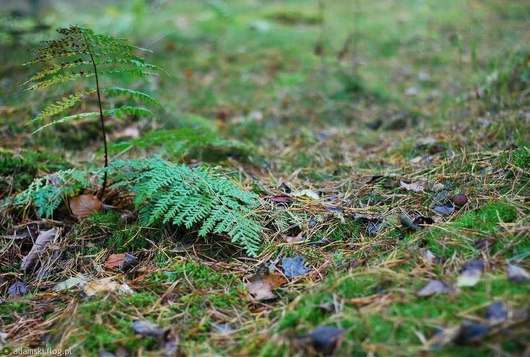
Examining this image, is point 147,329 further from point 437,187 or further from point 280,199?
point 437,187

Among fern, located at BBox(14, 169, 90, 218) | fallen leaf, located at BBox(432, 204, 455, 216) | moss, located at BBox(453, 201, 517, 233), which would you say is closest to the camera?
moss, located at BBox(453, 201, 517, 233)

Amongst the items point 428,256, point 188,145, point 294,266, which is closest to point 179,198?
point 294,266

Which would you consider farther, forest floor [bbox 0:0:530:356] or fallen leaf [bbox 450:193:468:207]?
fallen leaf [bbox 450:193:468:207]

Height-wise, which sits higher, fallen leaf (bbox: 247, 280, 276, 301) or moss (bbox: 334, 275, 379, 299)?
moss (bbox: 334, 275, 379, 299)

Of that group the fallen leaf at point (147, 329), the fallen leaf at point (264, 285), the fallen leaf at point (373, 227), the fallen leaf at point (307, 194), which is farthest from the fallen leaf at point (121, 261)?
the fallen leaf at point (373, 227)

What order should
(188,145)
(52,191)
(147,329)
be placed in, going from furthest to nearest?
(188,145), (52,191), (147,329)

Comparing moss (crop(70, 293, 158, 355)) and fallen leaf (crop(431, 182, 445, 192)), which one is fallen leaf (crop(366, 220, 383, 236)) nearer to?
fallen leaf (crop(431, 182, 445, 192))

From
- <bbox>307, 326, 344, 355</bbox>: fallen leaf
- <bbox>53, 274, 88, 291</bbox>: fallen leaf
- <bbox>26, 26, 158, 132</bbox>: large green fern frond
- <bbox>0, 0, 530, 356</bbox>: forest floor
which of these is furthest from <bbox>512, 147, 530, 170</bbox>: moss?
<bbox>53, 274, 88, 291</bbox>: fallen leaf
